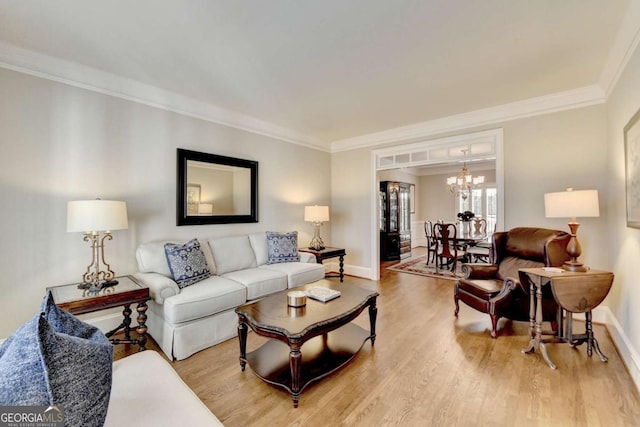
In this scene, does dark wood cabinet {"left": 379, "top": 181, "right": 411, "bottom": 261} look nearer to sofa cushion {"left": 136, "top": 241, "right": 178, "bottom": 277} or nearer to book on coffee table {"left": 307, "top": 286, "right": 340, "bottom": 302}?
book on coffee table {"left": 307, "top": 286, "right": 340, "bottom": 302}

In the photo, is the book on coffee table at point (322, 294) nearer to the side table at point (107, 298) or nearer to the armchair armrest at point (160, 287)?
the armchair armrest at point (160, 287)

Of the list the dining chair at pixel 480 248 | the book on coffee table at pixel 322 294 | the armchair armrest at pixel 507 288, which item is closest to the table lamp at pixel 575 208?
the armchair armrest at pixel 507 288

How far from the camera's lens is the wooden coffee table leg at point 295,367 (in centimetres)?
179

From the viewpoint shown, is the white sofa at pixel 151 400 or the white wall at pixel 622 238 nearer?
the white sofa at pixel 151 400

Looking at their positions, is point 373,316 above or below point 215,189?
below

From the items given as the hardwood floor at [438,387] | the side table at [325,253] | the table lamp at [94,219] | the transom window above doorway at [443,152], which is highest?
the transom window above doorway at [443,152]

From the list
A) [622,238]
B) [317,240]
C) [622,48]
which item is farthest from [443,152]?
[317,240]

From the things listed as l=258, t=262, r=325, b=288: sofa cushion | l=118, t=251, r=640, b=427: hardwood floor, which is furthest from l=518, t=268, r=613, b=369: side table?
l=258, t=262, r=325, b=288: sofa cushion

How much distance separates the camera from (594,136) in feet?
10.3

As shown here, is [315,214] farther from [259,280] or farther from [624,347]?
[624,347]

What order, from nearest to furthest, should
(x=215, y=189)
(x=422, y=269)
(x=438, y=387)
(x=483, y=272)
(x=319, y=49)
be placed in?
1. (x=438, y=387)
2. (x=319, y=49)
3. (x=483, y=272)
4. (x=215, y=189)
5. (x=422, y=269)

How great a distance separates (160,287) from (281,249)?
5.59 ft

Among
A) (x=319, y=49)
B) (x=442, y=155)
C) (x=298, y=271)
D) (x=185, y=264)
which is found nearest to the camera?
(x=319, y=49)

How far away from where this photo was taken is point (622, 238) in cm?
251
